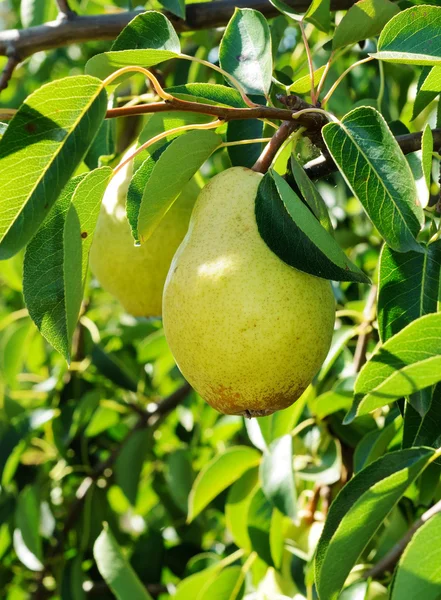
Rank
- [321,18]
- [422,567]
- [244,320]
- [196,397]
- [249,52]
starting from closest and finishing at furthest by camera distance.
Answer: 1. [422,567]
2. [244,320]
3. [249,52]
4. [321,18]
5. [196,397]

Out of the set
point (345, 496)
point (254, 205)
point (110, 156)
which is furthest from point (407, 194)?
point (110, 156)

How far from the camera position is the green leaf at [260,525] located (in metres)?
1.45

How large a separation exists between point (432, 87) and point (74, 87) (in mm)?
418

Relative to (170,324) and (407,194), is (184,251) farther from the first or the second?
(407,194)

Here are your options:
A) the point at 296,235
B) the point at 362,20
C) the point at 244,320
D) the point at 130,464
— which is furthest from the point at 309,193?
the point at 130,464

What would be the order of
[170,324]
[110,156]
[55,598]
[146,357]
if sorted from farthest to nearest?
1. [55,598]
2. [146,357]
3. [110,156]
4. [170,324]

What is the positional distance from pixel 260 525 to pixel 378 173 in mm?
782

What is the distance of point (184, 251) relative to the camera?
99 cm

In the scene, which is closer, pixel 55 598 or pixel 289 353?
pixel 289 353

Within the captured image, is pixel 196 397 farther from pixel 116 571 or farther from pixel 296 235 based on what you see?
pixel 296 235

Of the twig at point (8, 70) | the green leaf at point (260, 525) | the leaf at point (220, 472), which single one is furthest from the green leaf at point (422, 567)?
the twig at point (8, 70)

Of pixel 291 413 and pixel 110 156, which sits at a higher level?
pixel 110 156

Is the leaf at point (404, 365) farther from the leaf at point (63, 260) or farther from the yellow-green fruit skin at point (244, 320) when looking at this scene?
the leaf at point (63, 260)

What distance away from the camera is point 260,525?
4.75 ft
